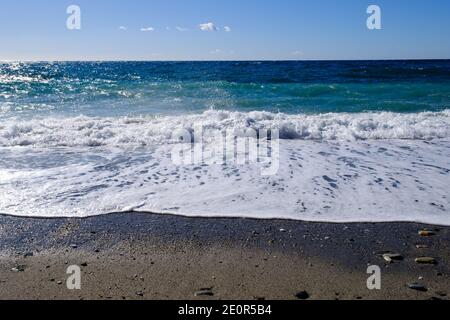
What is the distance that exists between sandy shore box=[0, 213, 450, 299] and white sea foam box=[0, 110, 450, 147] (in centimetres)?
467

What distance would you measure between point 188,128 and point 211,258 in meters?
6.73

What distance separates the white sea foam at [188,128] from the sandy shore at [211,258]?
467 centimetres

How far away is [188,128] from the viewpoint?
10.2 metres

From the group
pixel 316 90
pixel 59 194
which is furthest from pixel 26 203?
pixel 316 90

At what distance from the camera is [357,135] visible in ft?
31.4

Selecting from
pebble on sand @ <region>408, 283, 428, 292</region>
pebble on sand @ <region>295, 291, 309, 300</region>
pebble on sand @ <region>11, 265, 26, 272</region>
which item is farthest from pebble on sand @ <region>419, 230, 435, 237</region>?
pebble on sand @ <region>11, 265, 26, 272</region>

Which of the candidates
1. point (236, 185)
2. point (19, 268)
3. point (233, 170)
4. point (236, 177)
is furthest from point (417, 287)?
point (233, 170)

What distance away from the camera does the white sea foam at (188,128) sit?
9094 mm

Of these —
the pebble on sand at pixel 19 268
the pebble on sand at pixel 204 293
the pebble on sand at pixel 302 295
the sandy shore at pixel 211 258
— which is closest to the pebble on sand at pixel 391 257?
the sandy shore at pixel 211 258

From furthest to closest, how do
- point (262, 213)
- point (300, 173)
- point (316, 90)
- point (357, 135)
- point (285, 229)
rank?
1. point (316, 90)
2. point (357, 135)
3. point (300, 173)
4. point (262, 213)
5. point (285, 229)

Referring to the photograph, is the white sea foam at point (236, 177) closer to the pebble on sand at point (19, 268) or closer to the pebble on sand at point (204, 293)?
the pebble on sand at point (19, 268)

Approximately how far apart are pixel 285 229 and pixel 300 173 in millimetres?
2084

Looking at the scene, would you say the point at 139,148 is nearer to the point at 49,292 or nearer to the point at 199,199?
the point at 199,199

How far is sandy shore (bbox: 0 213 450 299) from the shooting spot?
10.6 feet
